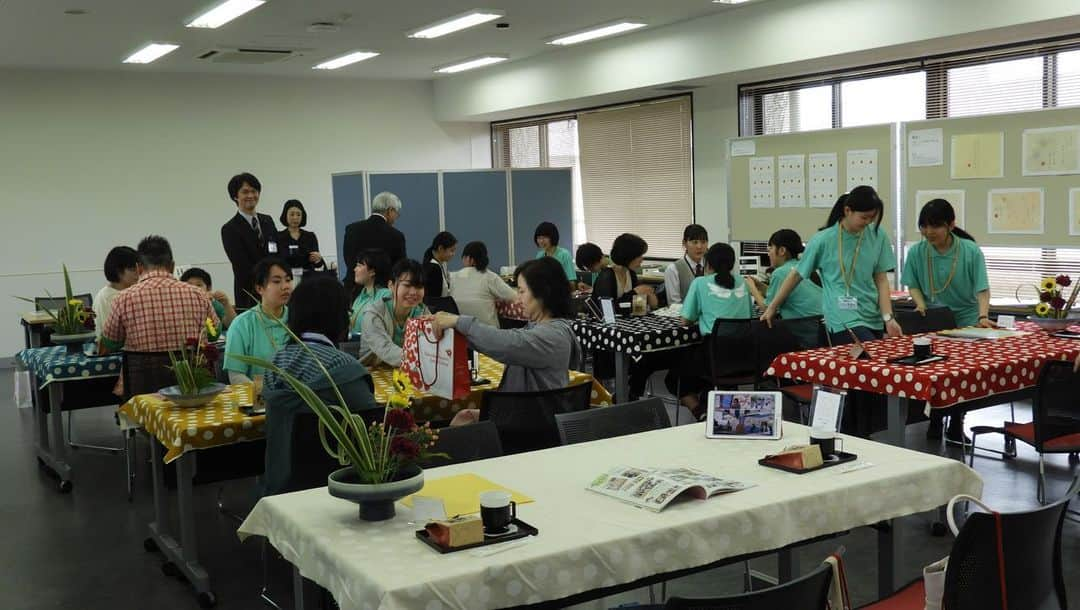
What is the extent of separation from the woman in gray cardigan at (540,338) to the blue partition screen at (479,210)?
6520mm

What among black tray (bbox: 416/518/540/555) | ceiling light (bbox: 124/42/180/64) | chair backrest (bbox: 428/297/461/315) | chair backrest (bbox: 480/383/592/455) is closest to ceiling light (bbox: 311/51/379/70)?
ceiling light (bbox: 124/42/180/64)

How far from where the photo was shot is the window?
9.99 meters

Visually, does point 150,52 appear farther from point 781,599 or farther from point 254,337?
point 781,599

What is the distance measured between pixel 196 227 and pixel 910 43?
7570 millimetres

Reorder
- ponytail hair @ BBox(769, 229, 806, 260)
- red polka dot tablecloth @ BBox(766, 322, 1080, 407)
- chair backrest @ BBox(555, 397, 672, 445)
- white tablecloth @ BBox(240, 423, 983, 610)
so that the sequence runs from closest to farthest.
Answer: white tablecloth @ BBox(240, 423, 983, 610), chair backrest @ BBox(555, 397, 672, 445), red polka dot tablecloth @ BBox(766, 322, 1080, 407), ponytail hair @ BBox(769, 229, 806, 260)

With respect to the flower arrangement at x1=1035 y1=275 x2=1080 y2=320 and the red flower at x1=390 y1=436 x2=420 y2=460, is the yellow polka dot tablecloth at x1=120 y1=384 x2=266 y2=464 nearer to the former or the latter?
the red flower at x1=390 y1=436 x2=420 y2=460

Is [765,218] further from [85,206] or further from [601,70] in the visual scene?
[85,206]

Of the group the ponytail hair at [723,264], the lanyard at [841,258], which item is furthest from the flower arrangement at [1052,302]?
the ponytail hair at [723,264]

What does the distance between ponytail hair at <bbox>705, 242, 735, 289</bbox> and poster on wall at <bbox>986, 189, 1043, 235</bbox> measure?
2374 millimetres

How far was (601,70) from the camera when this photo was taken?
9516mm

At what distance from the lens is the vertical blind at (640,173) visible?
9938 millimetres

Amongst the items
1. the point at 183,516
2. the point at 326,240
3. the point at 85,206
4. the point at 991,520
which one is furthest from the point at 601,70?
the point at 991,520

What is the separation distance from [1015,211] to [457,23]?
4.32 meters

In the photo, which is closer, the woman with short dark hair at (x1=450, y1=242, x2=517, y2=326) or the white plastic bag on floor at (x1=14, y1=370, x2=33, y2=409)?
the white plastic bag on floor at (x1=14, y1=370, x2=33, y2=409)
